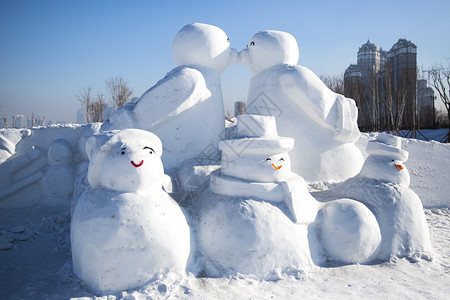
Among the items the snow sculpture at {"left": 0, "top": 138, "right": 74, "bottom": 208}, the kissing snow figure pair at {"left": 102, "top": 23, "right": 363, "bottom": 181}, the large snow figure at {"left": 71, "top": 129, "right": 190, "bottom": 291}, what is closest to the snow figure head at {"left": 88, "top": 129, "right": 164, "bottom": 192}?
the large snow figure at {"left": 71, "top": 129, "right": 190, "bottom": 291}

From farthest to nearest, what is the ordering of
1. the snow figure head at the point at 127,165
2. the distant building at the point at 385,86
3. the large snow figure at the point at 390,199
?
1. the distant building at the point at 385,86
2. the large snow figure at the point at 390,199
3. the snow figure head at the point at 127,165

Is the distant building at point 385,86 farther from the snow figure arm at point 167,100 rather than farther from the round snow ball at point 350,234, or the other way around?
the snow figure arm at point 167,100

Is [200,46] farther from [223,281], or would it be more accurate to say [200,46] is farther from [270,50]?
[223,281]

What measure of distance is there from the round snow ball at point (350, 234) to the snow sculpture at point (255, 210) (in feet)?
0.56

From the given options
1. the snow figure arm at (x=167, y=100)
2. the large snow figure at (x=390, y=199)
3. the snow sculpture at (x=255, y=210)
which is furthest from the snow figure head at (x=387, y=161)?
the snow figure arm at (x=167, y=100)

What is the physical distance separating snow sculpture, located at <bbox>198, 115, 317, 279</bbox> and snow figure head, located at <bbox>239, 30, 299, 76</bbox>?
3.62 ft

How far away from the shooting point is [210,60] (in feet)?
12.0

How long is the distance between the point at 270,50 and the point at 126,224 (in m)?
2.44

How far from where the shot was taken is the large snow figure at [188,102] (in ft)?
10.7

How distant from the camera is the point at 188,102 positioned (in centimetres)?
329

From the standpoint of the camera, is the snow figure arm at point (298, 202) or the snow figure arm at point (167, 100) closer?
the snow figure arm at point (298, 202)

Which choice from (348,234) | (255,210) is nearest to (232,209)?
(255,210)

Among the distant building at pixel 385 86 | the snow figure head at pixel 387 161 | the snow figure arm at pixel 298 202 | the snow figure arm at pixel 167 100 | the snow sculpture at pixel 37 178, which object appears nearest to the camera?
the snow figure arm at pixel 298 202

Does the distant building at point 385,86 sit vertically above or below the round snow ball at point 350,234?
above
